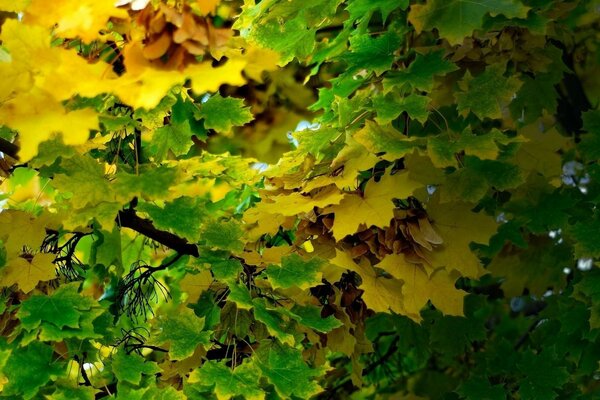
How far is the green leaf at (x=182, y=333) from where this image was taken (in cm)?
159

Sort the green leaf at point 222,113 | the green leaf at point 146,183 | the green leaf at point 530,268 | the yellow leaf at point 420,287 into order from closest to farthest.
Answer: the green leaf at point 146,183 → the yellow leaf at point 420,287 → the green leaf at point 222,113 → the green leaf at point 530,268

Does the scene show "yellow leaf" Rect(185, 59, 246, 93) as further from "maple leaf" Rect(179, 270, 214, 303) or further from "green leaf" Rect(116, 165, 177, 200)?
"maple leaf" Rect(179, 270, 214, 303)

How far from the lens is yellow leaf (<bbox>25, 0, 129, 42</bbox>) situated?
4.00ft

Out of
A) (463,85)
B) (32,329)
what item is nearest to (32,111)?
(32,329)

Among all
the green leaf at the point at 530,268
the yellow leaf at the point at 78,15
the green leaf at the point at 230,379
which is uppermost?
the yellow leaf at the point at 78,15

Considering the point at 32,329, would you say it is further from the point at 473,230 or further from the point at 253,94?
the point at 253,94

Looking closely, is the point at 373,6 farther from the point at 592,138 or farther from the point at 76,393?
the point at 76,393

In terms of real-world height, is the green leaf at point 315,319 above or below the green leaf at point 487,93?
below

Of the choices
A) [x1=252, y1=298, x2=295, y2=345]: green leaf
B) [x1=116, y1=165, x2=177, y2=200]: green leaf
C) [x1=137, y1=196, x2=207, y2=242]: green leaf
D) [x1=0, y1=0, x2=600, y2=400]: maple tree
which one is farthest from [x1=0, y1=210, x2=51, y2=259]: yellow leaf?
[x1=252, y1=298, x2=295, y2=345]: green leaf

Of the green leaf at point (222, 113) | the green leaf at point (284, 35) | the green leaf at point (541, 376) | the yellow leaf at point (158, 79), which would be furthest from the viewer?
the green leaf at point (541, 376)

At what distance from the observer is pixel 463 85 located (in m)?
1.85

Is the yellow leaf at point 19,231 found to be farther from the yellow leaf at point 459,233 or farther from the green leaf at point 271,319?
the yellow leaf at point 459,233

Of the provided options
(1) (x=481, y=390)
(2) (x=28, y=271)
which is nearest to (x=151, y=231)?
(2) (x=28, y=271)

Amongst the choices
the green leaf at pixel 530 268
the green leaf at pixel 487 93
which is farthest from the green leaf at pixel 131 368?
the green leaf at pixel 530 268
